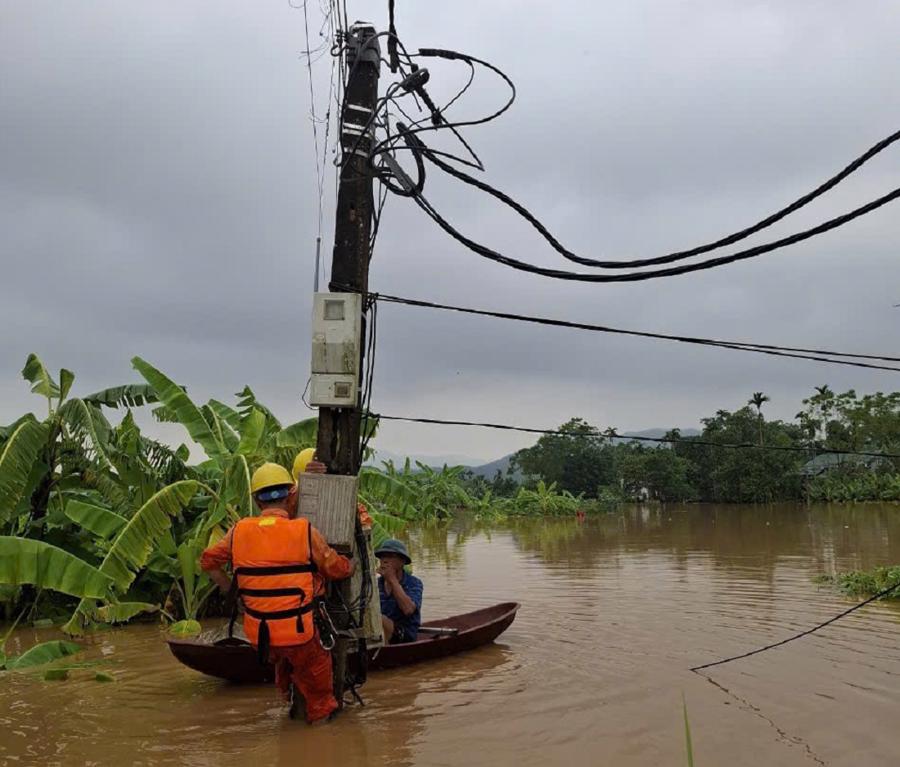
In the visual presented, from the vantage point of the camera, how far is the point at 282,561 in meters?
5.67

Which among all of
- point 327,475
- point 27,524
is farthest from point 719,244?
point 27,524

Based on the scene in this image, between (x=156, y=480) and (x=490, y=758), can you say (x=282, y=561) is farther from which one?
(x=156, y=480)

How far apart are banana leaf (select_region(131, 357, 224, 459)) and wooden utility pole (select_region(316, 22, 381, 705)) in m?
5.53

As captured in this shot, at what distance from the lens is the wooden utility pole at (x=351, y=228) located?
20.5 feet

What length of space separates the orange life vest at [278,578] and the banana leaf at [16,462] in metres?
5.24

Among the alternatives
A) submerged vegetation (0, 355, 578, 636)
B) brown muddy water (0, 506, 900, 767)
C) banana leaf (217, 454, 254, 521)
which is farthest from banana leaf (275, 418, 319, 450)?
brown muddy water (0, 506, 900, 767)

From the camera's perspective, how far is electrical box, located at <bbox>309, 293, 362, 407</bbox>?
612cm

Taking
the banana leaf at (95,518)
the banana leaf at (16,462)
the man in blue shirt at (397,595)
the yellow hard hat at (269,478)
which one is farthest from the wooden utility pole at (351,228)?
the banana leaf at (16,462)

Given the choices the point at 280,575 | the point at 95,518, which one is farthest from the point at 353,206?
the point at 95,518

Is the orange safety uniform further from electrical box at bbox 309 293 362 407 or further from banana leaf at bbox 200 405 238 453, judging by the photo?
banana leaf at bbox 200 405 238 453

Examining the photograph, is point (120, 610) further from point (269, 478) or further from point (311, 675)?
point (269, 478)

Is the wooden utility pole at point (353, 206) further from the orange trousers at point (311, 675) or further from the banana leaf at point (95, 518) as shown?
the banana leaf at point (95, 518)

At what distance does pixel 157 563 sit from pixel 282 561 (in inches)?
250

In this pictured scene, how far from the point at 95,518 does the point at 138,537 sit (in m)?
1.78
